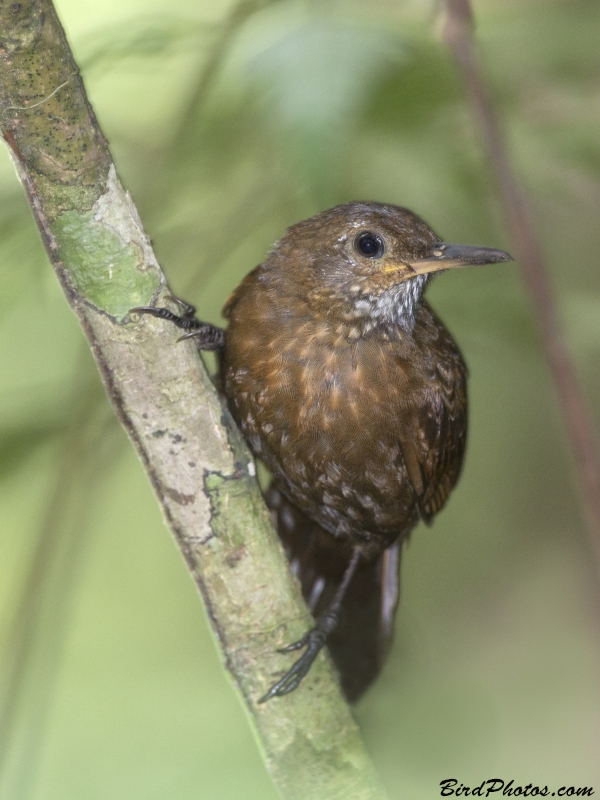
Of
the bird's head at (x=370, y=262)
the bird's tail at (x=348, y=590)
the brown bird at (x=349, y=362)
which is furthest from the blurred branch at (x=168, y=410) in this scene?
the bird's tail at (x=348, y=590)

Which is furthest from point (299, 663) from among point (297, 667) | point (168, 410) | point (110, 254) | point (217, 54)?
point (217, 54)

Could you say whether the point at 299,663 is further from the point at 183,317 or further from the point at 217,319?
the point at 217,319

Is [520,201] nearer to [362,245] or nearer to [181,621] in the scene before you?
[362,245]

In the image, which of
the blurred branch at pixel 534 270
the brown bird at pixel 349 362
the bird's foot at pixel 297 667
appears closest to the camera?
the blurred branch at pixel 534 270

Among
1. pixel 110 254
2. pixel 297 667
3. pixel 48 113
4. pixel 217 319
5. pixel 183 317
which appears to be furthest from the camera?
pixel 217 319

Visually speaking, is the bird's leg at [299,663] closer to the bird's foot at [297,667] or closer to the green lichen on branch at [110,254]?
the bird's foot at [297,667]

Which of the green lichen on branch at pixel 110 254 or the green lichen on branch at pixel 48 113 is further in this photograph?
the green lichen on branch at pixel 110 254

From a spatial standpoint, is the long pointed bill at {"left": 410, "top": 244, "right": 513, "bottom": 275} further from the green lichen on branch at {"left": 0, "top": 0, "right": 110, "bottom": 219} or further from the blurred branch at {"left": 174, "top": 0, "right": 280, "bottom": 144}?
the green lichen on branch at {"left": 0, "top": 0, "right": 110, "bottom": 219}
